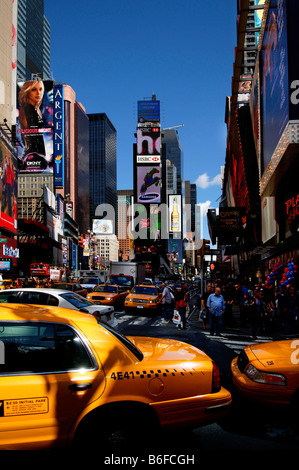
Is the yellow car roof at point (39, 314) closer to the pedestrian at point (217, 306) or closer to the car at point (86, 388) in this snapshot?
the car at point (86, 388)

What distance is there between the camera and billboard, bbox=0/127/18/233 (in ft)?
175

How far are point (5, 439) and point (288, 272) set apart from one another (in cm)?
1612

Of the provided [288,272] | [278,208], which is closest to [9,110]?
[278,208]

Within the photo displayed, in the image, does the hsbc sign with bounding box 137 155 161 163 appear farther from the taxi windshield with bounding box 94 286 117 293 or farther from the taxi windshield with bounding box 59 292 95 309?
the taxi windshield with bounding box 59 292 95 309

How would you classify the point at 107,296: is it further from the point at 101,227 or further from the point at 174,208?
the point at 101,227

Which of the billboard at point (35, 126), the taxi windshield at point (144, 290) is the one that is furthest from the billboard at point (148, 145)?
the taxi windshield at point (144, 290)

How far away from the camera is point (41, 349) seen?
405 cm

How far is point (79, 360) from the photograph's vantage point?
3.99 meters

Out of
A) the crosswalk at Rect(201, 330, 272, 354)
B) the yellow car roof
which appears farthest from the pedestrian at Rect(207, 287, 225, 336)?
the yellow car roof

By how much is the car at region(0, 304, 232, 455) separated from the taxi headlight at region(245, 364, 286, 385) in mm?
1121

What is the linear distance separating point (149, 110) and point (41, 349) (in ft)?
497

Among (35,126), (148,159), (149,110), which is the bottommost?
(35,126)

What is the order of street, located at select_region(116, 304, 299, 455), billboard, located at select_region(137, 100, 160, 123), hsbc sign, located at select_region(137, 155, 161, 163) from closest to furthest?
1. street, located at select_region(116, 304, 299, 455)
2. hsbc sign, located at select_region(137, 155, 161, 163)
3. billboard, located at select_region(137, 100, 160, 123)

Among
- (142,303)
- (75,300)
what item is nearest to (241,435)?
(75,300)
